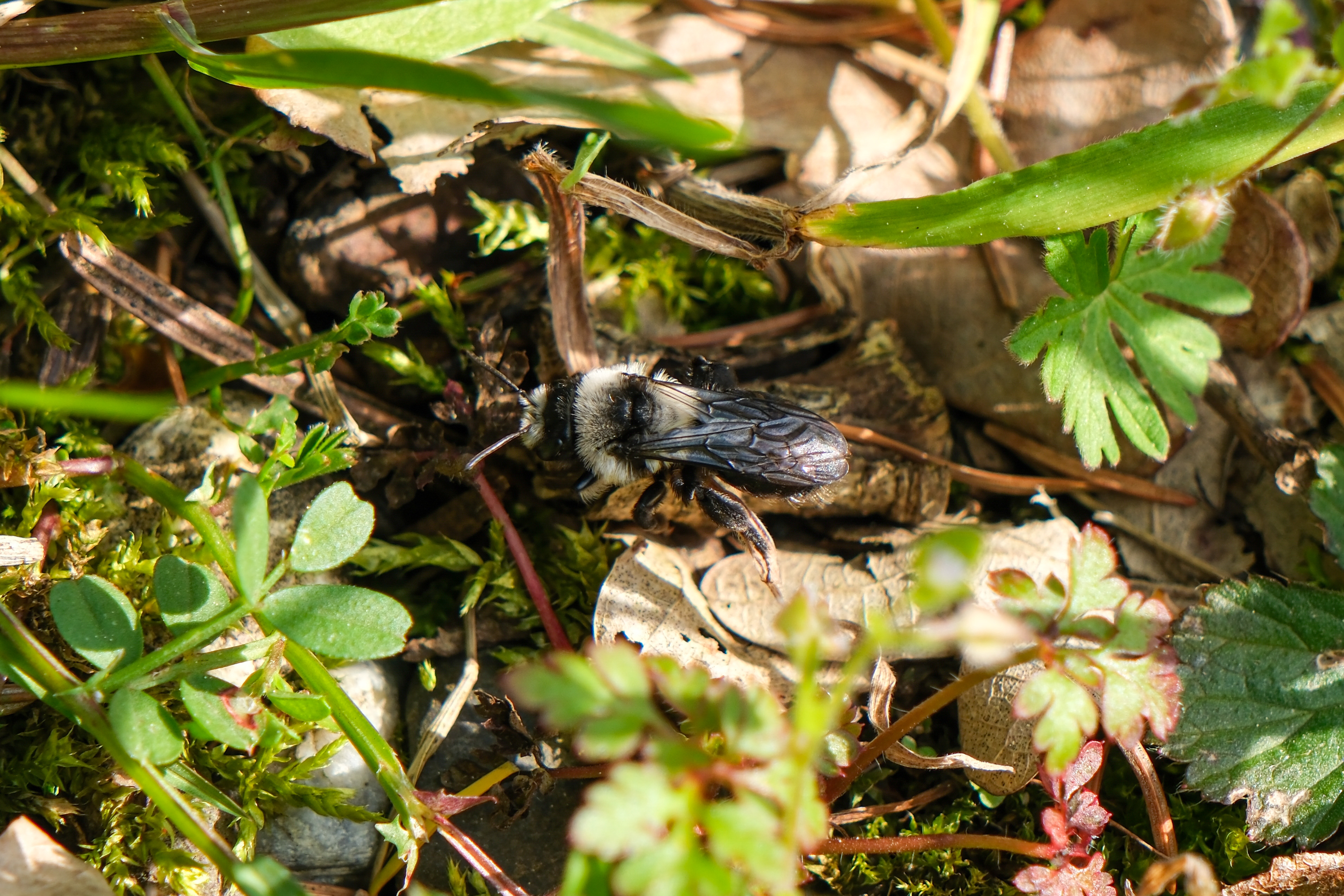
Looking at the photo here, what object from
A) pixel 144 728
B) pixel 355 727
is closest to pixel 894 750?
pixel 355 727

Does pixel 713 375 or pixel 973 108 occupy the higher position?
pixel 973 108

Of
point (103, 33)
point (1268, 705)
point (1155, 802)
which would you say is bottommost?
point (1155, 802)

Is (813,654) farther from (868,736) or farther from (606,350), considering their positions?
(606,350)

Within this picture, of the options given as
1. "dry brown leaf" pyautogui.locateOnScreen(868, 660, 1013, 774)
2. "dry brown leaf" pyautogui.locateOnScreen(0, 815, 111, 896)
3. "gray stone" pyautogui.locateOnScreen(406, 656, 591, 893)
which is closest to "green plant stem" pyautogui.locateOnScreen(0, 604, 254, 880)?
"dry brown leaf" pyautogui.locateOnScreen(0, 815, 111, 896)

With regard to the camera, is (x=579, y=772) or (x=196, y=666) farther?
(x=579, y=772)

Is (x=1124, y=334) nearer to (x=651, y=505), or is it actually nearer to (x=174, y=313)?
(x=651, y=505)

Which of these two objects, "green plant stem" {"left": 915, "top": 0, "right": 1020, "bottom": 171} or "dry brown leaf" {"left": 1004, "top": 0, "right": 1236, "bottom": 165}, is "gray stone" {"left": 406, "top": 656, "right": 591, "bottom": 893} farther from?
"dry brown leaf" {"left": 1004, "top": 0, "right": 1236, "bottom": 165}
